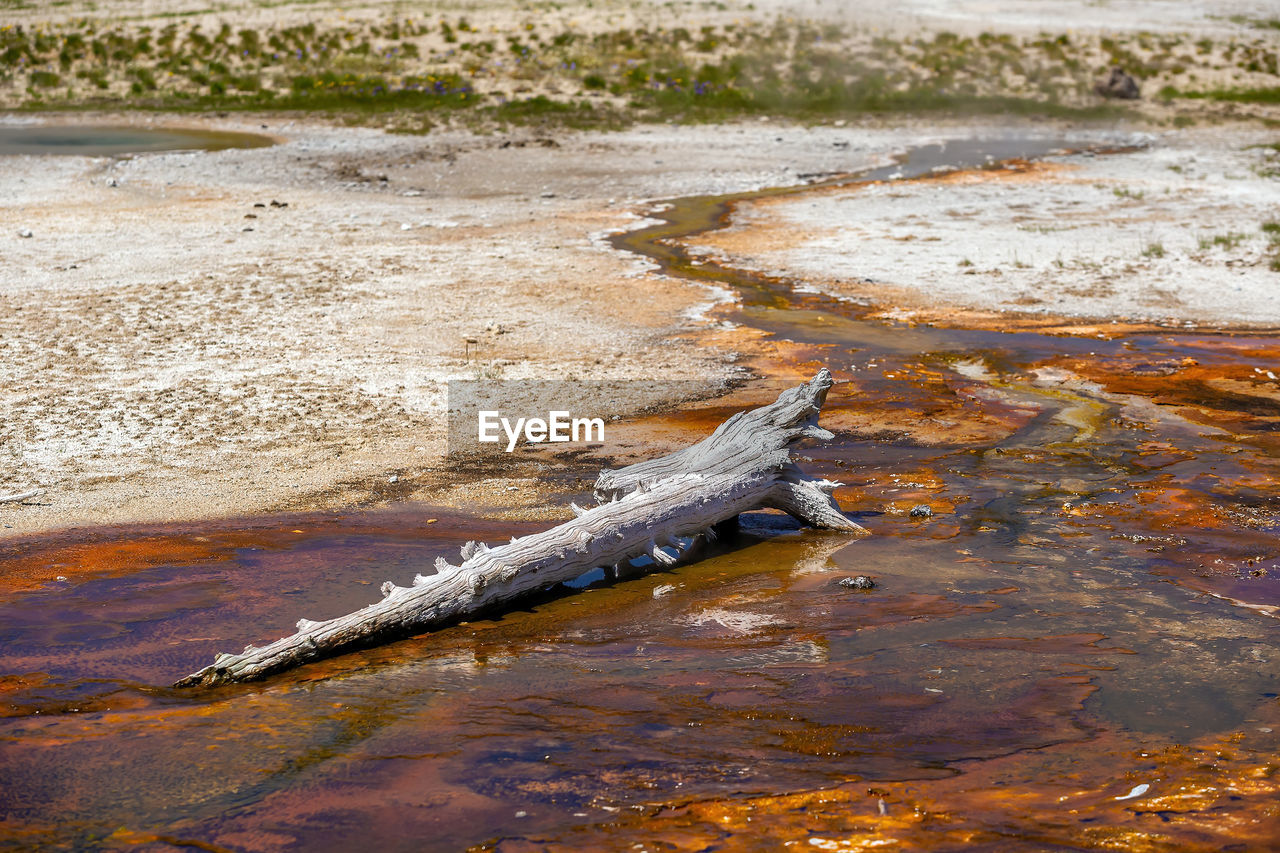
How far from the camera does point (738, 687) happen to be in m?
5.62

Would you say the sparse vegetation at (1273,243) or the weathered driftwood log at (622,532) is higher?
the sparse vegetation at (1273,243)

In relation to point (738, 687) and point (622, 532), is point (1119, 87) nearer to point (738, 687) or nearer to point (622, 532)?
point (622, 532)

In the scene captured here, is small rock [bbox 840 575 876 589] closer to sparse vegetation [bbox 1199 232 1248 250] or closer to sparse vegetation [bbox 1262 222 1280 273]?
sparse vegetation [bbox 1262 222 1280 273]

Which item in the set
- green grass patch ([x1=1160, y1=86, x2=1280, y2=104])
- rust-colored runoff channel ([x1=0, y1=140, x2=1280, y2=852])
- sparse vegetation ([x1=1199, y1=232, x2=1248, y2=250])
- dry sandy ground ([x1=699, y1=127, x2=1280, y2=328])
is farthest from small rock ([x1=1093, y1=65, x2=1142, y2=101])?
rust-colored runoff channel ([x1=0, y1=140, x2=1280, y2=852])

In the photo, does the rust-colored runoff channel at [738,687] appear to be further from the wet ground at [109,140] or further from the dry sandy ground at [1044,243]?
the wet ground at [109,140]

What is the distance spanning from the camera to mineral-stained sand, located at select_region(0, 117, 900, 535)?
8.76m

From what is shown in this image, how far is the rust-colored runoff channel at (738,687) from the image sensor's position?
4.60 metres

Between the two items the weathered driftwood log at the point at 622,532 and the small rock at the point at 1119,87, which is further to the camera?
the small rock at the point at 1119,87

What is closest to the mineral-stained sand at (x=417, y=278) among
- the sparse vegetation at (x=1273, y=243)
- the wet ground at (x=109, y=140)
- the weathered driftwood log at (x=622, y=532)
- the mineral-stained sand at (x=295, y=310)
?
the mineral-stained sand at (x=295, y=310)

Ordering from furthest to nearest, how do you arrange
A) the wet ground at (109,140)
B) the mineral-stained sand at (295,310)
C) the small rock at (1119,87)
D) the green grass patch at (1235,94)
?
the small rock at (1119,87) < the green grass patch at (1235,94) < the wet ground at (109,140) < the mineral-stained sand at (295,310)

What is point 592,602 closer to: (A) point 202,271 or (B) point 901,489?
(B) point 901,489

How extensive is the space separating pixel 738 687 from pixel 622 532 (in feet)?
4.89

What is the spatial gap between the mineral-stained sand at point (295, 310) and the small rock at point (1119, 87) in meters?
10.9

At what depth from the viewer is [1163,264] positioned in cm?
1498
